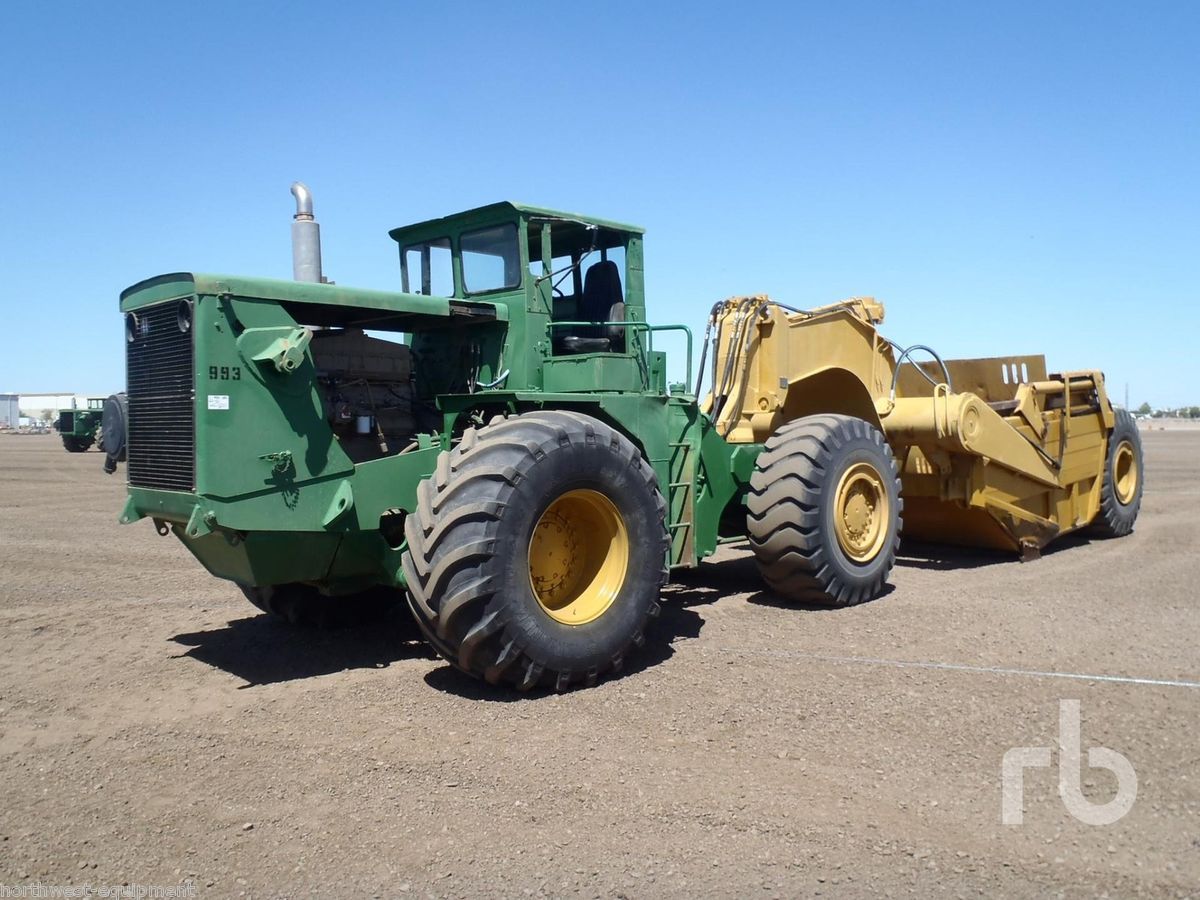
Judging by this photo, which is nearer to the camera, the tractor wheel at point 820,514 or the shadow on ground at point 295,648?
the shadow on ground at point 295,648

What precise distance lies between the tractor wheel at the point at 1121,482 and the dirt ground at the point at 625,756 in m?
3.89

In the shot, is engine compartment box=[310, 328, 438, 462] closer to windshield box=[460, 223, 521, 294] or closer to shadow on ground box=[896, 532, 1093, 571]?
windshield box=[460, 223, 521, 294]

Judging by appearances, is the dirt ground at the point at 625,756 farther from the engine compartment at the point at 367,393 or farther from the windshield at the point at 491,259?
the windshield at the point at 491,259

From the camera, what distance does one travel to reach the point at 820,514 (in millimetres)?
7918

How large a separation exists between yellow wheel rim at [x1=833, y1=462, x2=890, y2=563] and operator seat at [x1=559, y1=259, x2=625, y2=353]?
2.18 m

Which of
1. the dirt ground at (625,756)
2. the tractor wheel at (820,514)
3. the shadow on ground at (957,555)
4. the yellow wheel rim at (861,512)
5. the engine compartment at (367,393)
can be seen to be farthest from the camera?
the shadow on ground at (957,555)

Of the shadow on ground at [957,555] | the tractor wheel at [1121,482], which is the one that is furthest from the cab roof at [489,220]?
the tractor wheel at [1121,482]

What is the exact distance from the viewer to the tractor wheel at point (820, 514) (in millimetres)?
7840

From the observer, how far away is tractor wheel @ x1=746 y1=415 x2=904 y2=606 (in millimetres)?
7840

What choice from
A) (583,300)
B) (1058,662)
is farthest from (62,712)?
(1058,662)

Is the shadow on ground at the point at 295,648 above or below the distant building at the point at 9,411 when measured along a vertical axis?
below

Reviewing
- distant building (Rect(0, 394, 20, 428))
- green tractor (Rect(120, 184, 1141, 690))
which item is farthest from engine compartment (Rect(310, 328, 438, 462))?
distant building (Rect(0, 394, 20, 428))

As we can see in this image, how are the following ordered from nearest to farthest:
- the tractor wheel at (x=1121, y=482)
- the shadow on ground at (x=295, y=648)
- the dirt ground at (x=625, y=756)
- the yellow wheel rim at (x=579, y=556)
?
the dirt ground at (x=625, y=756) < the yellow wheel rim at (x=579, y=556) < the shadow on ground at (x=295, y=648) < the tractor wheel at (x=1121, y=482)

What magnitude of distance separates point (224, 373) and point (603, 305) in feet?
9.93
